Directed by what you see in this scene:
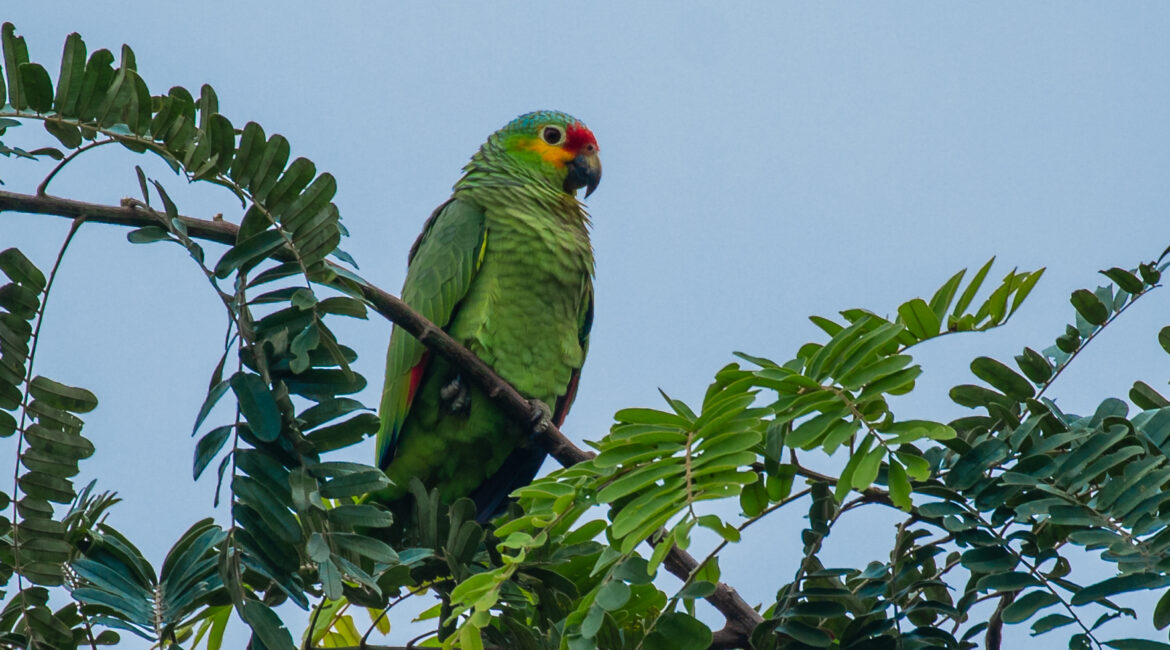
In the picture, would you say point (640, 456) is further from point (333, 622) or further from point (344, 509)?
point (333, 622)

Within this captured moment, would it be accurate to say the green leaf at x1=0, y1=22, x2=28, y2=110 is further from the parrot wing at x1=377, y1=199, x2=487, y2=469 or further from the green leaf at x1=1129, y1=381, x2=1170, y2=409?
the green leaf at x1=1129, y1=381, x2=1170, y2=409

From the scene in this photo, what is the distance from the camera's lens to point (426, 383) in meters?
3.22

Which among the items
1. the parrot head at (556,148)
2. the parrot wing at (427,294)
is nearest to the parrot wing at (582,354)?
the parrot wing at (427,294)

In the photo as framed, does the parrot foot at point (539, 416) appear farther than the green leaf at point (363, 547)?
Yes

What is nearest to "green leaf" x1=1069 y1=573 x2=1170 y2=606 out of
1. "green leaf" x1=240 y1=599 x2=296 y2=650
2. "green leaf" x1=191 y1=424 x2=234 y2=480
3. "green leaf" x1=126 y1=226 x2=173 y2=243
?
"green leaf" x1=240 y1=599 x2=296 y2=650

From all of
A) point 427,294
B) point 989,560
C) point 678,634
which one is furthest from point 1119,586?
point 427,294

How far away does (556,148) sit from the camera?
4203mm

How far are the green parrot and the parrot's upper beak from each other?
0.57 metres

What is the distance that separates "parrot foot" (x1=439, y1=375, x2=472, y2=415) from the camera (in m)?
3.19

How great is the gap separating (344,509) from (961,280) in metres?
1.13

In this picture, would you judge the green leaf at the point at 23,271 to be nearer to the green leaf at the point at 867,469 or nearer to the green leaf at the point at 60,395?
the green leaf at the point at 60,395

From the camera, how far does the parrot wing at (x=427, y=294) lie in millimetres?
3186

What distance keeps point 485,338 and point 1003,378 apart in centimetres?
173

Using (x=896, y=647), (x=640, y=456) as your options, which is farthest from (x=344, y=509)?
(x=896, y=647)
